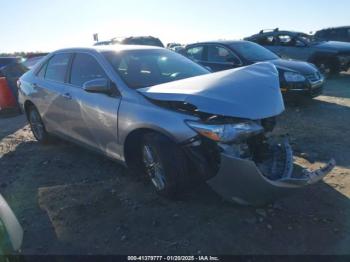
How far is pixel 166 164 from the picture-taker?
142 inches

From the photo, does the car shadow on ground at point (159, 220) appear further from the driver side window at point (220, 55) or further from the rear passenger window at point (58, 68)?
the driver side window at point (220, 55)

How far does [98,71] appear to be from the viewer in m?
4.48

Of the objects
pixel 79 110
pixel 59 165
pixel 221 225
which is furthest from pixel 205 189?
pixel 59 165

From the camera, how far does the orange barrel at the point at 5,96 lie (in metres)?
9.90

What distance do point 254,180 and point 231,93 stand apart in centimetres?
84

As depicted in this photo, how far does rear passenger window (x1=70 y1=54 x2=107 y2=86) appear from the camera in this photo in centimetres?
451

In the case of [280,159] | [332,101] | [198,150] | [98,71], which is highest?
[98,71]

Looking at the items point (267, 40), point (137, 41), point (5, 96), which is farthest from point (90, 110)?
point (137, 41)

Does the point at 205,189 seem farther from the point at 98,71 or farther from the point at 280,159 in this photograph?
the point at 98,71

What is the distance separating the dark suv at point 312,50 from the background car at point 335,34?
3302 mm

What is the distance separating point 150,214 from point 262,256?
1227mm

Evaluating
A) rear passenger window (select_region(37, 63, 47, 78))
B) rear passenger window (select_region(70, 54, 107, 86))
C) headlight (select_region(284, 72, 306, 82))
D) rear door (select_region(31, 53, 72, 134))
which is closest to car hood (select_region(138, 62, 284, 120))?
rear passenger window (select_region(70, 54, 107, 86))

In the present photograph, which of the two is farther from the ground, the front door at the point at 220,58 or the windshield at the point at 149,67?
the windshield at the point at 149,67

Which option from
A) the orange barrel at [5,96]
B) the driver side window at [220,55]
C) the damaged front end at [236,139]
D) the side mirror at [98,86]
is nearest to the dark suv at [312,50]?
the driver side window at [220,55]
